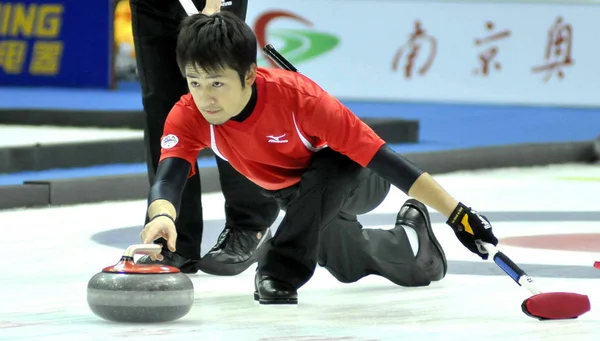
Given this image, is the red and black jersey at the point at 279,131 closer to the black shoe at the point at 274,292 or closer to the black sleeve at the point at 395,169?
the black sleeve at the point at 395,169

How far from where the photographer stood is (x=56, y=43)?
46.3ft

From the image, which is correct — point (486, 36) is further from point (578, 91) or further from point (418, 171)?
point (418, 171)

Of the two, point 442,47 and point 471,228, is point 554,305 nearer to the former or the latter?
point 471,228

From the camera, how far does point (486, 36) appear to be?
11.5 m

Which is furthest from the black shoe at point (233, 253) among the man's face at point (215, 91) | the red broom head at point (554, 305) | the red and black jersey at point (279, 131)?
the red broom head at point (554, 305)

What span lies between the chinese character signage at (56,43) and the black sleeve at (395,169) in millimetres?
10565

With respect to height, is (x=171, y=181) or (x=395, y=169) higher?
(x=395, y=169)

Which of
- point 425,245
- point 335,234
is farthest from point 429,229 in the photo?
point 335,234

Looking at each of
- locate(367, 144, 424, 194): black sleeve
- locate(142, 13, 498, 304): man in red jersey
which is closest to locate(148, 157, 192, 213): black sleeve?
locate(142, 13, 498, 304): man in red jersey

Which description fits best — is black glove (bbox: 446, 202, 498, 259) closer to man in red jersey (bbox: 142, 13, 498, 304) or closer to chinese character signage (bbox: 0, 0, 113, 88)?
man in red jersey (bbox: 142, 13, 498, 304)

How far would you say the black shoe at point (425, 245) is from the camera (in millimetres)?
4219

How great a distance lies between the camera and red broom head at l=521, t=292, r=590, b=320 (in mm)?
3486

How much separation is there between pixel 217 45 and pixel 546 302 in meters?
1.04

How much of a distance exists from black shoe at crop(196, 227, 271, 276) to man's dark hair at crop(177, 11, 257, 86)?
→ 86 centimetres
